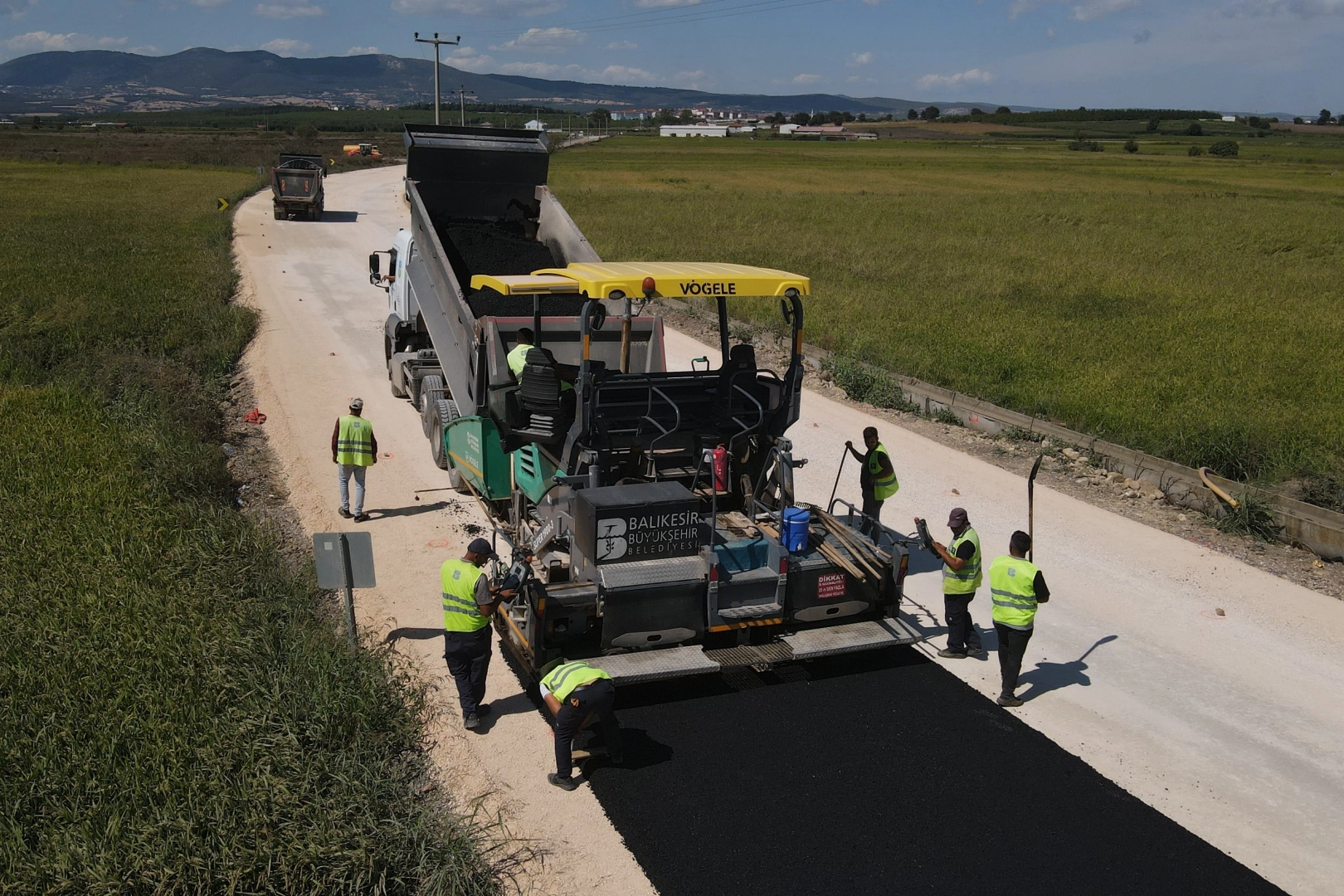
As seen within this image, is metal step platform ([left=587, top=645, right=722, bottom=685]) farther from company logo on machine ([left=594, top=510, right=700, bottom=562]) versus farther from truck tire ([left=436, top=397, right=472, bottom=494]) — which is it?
truck tire ([left=436, top=397, right=472, bottom=494])

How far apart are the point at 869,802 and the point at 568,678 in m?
2.02

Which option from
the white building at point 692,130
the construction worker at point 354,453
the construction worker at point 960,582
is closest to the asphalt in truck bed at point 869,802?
the construction worker at point 960,582

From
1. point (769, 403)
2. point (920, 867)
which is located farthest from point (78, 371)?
point (920, 867)

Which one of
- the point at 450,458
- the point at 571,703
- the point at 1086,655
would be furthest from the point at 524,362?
the point at 1086,655

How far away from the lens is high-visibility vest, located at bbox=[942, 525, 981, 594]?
26.4 ft

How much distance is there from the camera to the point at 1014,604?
7371 millimetres

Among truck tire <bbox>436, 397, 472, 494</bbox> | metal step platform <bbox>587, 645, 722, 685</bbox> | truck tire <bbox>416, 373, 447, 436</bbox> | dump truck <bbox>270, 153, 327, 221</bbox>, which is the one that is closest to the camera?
metal step platform <bbox>587, 645, 722, 685</bbox>

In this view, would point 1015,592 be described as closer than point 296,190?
Yes

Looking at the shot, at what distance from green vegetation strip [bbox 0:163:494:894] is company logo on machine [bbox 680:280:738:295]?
11.7ft

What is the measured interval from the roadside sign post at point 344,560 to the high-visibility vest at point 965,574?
4.44m

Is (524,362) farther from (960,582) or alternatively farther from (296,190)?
(296,190)

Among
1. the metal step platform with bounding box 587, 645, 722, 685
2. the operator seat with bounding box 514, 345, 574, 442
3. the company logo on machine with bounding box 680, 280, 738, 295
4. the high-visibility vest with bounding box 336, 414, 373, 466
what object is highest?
the company logo on machine with bounding box 680, 280, 738, 295

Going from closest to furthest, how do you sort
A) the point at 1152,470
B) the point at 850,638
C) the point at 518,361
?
the point at 850,638 → the point at 518,361 → the point at 1152,470

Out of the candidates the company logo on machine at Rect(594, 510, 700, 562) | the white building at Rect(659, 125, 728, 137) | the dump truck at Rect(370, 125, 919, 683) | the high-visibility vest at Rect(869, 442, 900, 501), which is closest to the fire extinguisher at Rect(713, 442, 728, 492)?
the dump truck at Rect(370, 125, 919, 683)
